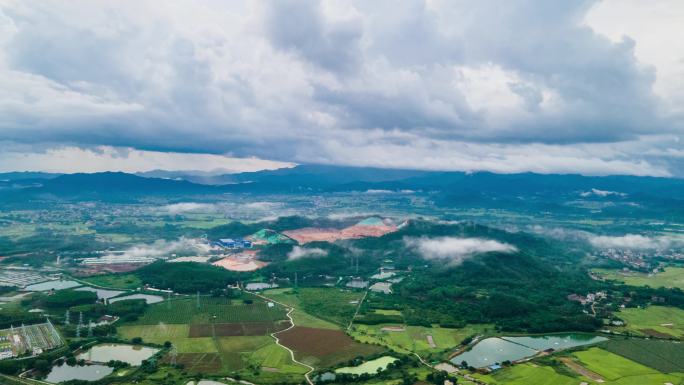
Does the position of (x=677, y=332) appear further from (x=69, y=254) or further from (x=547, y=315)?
(x=69, y=254)

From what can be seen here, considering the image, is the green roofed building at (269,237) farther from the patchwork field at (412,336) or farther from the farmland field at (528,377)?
the farmland field at (528,377)

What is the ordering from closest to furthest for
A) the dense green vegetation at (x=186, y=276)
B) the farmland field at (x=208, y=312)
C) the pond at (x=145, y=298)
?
1. the farmland field at (x=208, y=312)
2. the pond at (x=145, y=298)
3. the dense green vegetation at (x=186, y=276)

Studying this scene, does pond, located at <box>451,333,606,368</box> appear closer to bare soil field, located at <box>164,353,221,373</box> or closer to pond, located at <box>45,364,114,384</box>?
bare soil field, located at <box>164,353,221,373</box>

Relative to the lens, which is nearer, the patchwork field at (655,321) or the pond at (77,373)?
the pond at (77,373)

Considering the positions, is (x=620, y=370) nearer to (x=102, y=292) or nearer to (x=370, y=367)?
(x=370, y=367)

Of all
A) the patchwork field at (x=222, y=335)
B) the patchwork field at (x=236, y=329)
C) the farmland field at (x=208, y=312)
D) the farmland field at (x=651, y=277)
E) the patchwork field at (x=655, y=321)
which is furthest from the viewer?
the farmland field at (x=651, y=277)

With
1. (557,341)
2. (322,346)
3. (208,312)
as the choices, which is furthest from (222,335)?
(557,341)

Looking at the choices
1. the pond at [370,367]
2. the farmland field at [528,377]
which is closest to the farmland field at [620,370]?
the farmland field at [528,377]
